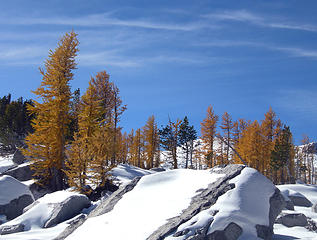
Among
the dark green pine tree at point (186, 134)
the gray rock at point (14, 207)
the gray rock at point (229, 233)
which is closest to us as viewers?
the gray rock at point (229, 233)

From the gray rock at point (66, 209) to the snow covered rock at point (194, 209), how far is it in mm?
2377

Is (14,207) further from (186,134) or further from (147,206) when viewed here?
(186,134)

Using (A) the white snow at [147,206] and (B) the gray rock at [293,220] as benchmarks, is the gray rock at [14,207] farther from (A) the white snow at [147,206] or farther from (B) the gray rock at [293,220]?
(B) the gray rock at [293,220]

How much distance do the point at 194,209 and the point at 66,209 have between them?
18.5 feet

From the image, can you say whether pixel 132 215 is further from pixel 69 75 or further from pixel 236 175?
pixel 69 75

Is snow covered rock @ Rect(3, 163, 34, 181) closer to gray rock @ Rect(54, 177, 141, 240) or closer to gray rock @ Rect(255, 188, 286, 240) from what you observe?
gray rock @ Rect(54, 177, 141, 240)

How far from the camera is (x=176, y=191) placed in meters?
7.66

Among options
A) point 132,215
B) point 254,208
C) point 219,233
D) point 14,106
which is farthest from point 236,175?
point 14,106

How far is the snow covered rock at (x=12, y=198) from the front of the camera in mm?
12695

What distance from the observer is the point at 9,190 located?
44.2ft

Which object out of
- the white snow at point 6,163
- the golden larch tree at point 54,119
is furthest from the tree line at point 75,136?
the white snow at point 6,163

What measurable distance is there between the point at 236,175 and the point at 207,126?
106 ft

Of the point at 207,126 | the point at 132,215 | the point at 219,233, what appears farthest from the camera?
the point at 207,126

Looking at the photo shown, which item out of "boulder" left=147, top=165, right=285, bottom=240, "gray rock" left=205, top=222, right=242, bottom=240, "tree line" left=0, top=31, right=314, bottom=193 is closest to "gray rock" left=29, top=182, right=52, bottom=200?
"tree line" left=0, top=31, right=314, bottom=193
